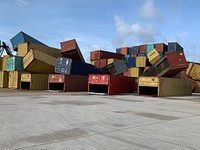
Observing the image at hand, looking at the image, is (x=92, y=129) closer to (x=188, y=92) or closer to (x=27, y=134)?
(x=27, y=134)

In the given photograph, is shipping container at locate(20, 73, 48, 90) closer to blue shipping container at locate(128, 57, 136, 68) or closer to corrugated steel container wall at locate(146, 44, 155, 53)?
blue shipping container at locate(128, 57, 136, 68)

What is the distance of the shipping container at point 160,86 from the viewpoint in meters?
25.8

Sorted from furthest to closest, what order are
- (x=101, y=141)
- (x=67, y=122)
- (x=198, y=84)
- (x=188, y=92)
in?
(x=198, y=84)
(x=188, y=92)
(x=67, y=122)
(x=101, y=141)

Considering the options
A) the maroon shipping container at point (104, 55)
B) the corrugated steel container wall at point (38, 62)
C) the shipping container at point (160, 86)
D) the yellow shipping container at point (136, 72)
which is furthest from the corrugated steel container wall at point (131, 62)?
the corrugated steel container wall at point (38, 62)

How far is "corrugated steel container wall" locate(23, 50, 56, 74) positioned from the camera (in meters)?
30.8

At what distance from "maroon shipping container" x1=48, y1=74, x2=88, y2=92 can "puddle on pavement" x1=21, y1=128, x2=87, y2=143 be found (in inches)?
890

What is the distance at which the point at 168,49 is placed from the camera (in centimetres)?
4816

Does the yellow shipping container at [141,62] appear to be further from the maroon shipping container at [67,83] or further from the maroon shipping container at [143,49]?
the maroon shipping container at [67,83]

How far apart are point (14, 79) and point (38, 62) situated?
16.2 feet

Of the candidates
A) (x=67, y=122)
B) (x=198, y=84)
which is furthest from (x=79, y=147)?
(x=198, y=84)

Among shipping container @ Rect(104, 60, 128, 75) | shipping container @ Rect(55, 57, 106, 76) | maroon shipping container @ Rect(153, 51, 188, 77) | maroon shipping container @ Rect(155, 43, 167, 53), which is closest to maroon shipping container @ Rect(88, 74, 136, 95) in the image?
shipping container @ Rect(104, 60, 128, 75)

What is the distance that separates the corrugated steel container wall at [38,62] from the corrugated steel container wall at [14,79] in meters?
1.54

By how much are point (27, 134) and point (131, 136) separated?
2740 mm

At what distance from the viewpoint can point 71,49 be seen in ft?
109
